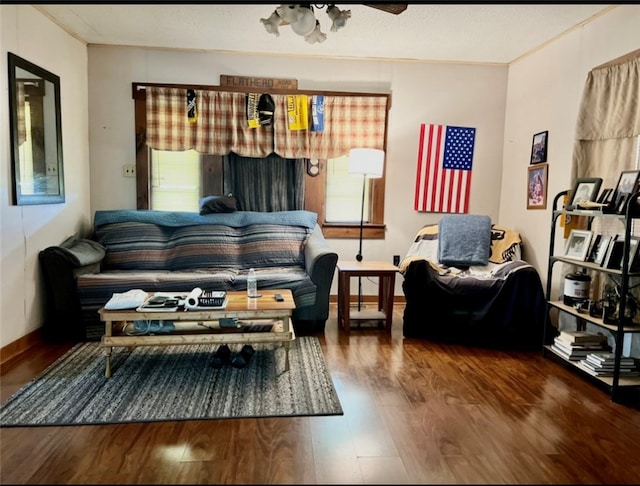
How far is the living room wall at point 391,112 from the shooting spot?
3146mm

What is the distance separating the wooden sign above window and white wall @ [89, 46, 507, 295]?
2.0 inches

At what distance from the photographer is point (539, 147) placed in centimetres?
382

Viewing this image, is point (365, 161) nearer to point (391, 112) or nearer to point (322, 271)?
point (391, 112)

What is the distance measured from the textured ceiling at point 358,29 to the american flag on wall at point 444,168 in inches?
28.2

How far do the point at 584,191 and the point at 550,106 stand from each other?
43.1 inches

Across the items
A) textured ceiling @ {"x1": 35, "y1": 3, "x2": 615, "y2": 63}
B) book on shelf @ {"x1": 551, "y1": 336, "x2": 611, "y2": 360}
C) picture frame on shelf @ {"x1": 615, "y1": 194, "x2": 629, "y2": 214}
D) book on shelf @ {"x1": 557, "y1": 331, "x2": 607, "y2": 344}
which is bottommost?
book on shelf @ {"x1": 551, "y1": 336, "x2": 611, "y2": 360}

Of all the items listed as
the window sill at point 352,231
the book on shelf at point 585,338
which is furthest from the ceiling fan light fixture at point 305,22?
the book on shelf at point 585,338

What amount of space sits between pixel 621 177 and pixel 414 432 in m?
1.97

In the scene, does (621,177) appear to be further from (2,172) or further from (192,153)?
(2,172)

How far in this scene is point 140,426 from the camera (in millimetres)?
2092

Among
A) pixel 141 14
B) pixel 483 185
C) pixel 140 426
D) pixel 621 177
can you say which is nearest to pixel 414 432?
pixel 140 426

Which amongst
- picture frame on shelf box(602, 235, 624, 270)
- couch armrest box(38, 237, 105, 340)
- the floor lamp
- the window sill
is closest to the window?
the window sill

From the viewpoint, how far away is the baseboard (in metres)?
2.85

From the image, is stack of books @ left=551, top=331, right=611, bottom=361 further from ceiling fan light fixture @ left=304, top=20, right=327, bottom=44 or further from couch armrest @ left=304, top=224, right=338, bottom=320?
ceiling fan light fixture @ left=304, top=20, right=327, bottom=44
